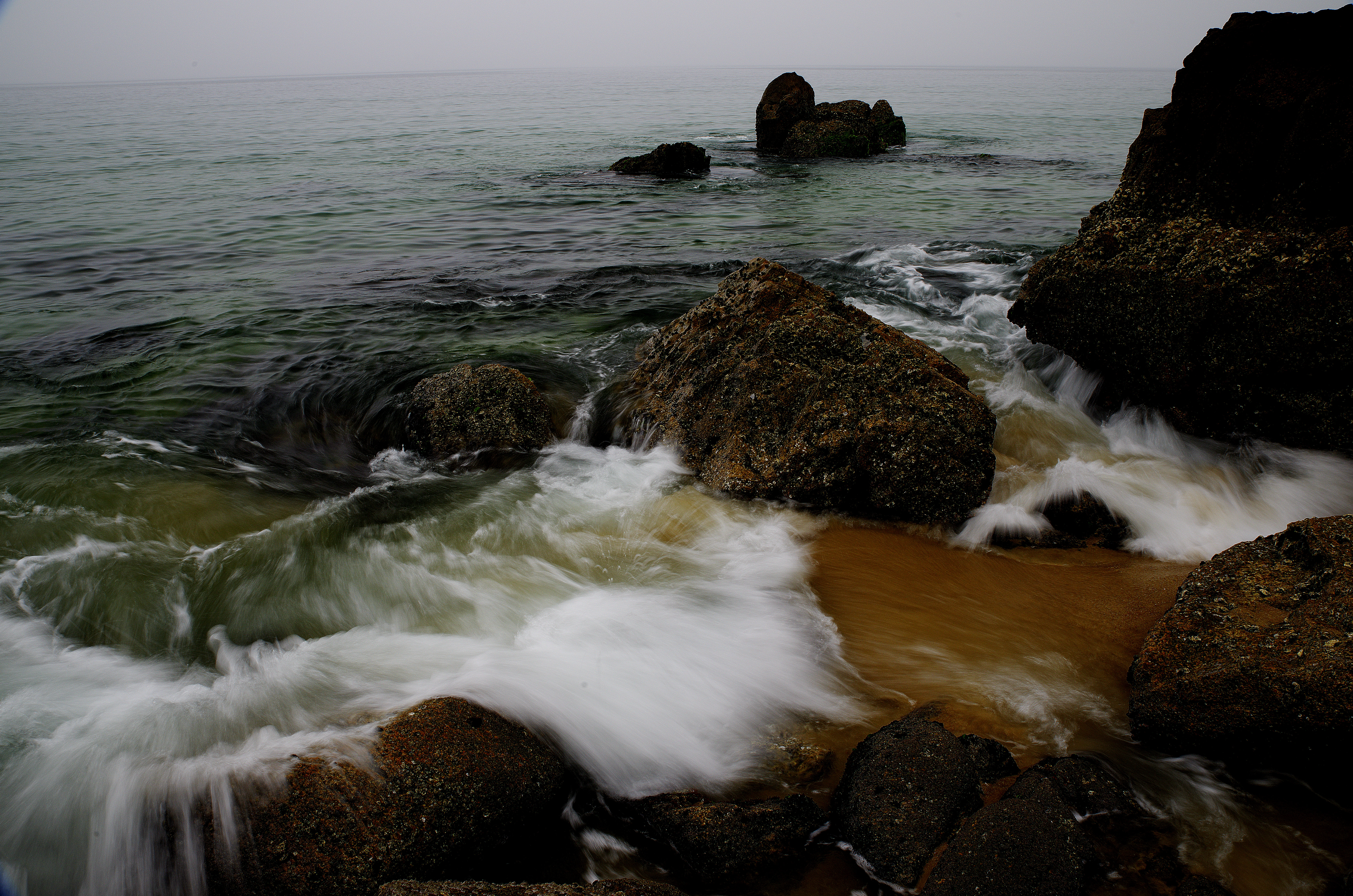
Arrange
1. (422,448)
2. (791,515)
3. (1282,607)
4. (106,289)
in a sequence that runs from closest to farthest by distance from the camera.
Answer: (1282,607) < (791,515) < (422,448) < (106,289)

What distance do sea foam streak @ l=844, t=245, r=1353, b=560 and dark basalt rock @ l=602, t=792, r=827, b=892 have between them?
2173 mm

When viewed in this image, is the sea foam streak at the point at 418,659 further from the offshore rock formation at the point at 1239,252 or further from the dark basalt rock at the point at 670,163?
the dark basalt rock at the point at 670,163

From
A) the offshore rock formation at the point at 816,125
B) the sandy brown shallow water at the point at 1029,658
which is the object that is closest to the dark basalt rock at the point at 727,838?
the sandy brown shallow water at the point at 1029,658

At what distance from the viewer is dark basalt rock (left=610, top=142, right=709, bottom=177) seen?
1884cm

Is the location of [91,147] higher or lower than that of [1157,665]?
higher

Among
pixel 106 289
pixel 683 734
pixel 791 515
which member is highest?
pixel 106 289

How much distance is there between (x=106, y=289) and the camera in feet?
30.8

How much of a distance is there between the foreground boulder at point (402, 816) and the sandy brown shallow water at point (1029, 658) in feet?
3.24

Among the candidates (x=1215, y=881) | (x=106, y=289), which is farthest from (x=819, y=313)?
(x=106, y=289)

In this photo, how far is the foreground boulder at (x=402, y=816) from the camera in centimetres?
230

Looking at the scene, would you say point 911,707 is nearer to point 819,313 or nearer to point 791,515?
point 791,515

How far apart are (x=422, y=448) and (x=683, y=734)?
10.8 feet

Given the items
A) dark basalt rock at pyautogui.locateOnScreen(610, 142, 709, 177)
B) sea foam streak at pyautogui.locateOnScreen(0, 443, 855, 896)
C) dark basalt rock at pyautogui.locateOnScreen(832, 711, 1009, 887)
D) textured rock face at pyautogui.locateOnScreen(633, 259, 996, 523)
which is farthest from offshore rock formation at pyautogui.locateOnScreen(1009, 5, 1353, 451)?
dark basalt rock at pyautogui.locateOnScreen(610, 142, 709, 177)

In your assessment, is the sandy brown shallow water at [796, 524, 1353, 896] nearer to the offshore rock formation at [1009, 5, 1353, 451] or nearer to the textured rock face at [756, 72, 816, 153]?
the offshore rock formation at [1009, 5, 1353, 451]
